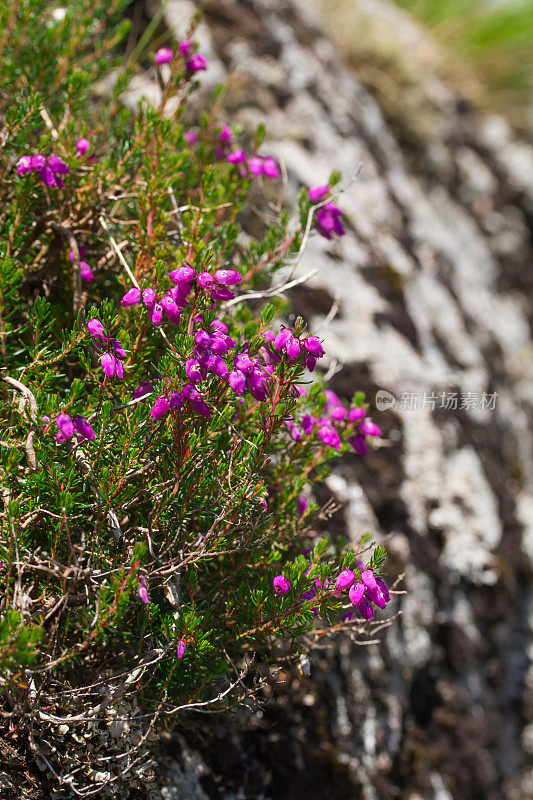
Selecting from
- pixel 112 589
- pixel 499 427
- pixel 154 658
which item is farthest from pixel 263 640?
pixel 499 427

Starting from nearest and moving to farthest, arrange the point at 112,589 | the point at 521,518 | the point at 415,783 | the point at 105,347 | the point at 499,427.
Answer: the point at 112,589
the point at 105,347
the point at 415,783
the point at 521,518
the point at 499,427

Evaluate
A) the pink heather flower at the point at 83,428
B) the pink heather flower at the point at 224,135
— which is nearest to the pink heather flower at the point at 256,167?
the pink heather flower at the point at 224,135

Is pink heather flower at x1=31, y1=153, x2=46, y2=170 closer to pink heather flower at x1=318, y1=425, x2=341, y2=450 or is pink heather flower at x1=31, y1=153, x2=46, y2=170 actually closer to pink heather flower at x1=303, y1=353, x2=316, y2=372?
pink heather flower at x1=303, y1=353, x2=316, y2=372

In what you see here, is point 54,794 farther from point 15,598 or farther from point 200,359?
point 200,359

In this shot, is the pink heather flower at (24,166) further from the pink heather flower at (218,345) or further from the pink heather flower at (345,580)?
the pink heather flower at (345,580)

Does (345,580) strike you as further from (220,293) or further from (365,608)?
(220,293)

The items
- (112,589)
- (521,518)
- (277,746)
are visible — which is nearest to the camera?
(112,589)
